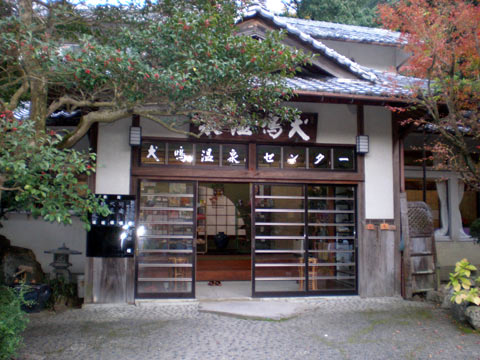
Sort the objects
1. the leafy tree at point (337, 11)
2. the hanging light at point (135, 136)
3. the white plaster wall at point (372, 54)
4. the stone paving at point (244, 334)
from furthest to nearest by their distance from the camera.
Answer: the leafy tree at point (337, 11), the white plaster wall at point (372, 54), the hanging light at point (135, 136), the stone paving at point (244, 334)

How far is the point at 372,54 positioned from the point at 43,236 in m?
10.6

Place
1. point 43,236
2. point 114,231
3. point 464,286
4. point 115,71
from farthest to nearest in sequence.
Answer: point 43,236 → point 114,231 → point 464,286 → point 115,71

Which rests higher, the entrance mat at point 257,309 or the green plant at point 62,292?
the green plant at point 62,292

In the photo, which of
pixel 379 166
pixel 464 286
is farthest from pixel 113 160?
pixel 464 286

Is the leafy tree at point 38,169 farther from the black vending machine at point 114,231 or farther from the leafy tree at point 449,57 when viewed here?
the leafy tree at point 449,57

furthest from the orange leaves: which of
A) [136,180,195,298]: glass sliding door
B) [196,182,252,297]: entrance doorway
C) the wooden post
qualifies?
[196,182,252,297]: entrance doorway

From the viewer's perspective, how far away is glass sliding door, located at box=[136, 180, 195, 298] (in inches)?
336

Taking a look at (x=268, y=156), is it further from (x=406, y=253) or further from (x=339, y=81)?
(x=406, y=253)

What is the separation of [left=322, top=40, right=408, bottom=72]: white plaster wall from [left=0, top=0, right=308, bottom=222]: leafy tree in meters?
5.71

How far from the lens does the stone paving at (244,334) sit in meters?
5.82

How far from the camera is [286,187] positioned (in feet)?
30.1

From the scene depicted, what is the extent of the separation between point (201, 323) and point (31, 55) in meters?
5.01

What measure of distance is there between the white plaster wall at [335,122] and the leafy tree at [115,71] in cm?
191

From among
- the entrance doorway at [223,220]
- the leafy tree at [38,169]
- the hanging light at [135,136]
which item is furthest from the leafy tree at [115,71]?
the entrance doorway at [223,220]
